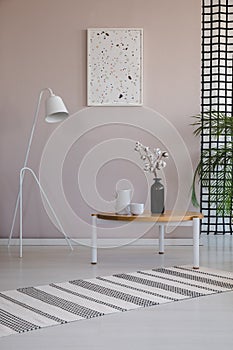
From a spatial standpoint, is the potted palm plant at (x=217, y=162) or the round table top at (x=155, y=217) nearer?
the round table top at (x=155, y=217)

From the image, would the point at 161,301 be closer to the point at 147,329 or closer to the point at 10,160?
the point at 147,329

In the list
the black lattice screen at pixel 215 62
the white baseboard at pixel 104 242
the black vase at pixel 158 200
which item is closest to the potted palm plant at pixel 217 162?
the black lattice screen at pixel 215 62

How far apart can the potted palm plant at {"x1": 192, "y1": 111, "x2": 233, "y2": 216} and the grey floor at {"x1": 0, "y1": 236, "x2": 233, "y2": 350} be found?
80cm

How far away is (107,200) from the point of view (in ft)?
21.0

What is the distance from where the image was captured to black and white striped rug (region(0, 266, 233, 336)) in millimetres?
3461

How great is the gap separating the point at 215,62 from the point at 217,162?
1.15 meters

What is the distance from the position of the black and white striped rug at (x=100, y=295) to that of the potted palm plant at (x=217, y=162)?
1.32 metres

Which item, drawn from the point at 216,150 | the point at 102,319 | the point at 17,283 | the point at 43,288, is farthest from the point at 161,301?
the point at 216,150

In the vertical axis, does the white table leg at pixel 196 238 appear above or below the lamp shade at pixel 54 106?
below

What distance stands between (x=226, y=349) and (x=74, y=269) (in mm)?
2270

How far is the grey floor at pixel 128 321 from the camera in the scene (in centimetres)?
300

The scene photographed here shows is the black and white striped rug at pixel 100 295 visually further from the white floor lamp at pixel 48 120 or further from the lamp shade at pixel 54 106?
the lamp shade at pixel 54 106

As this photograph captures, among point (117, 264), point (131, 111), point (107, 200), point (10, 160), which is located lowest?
point (117, 264)

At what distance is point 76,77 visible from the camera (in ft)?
20.8
